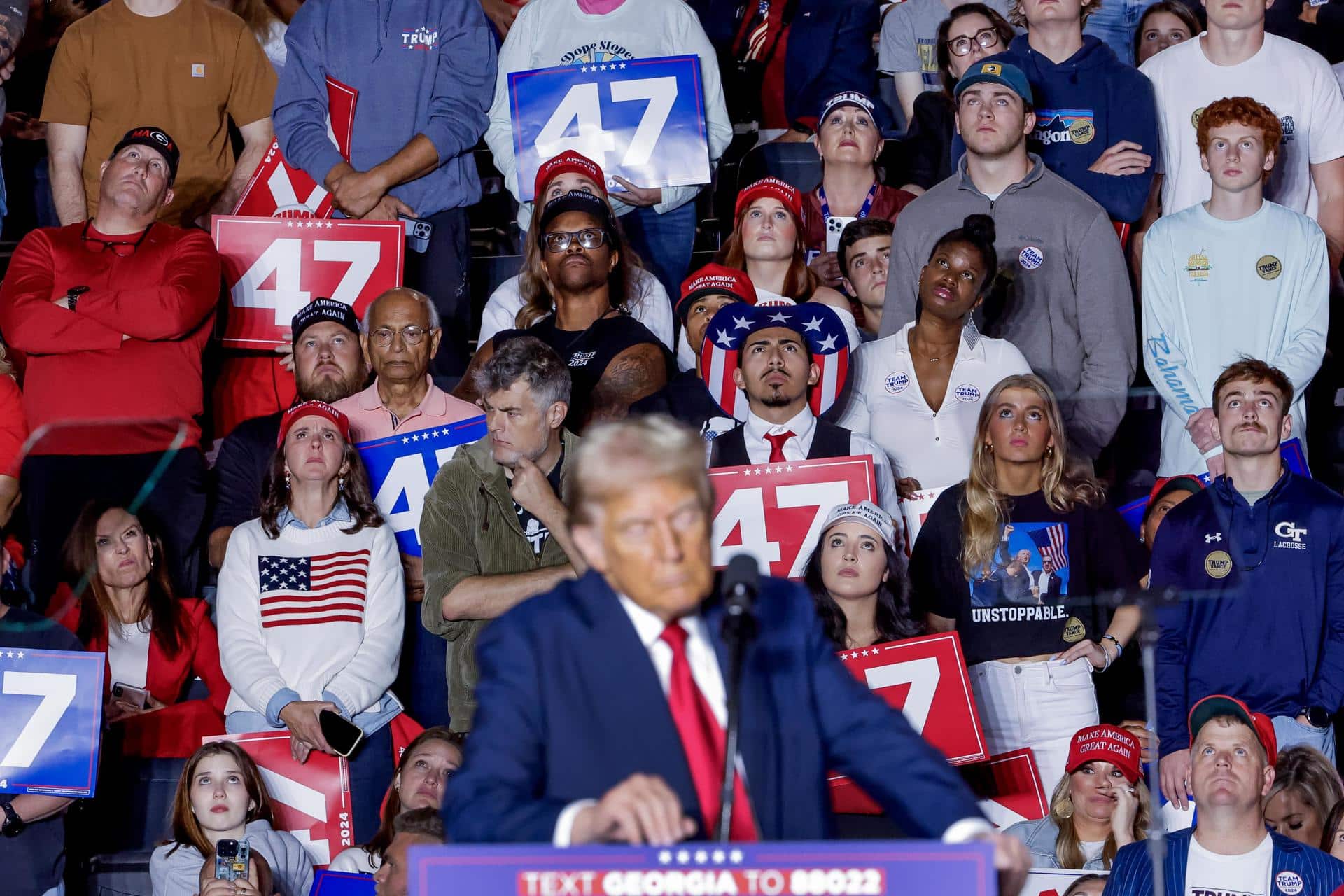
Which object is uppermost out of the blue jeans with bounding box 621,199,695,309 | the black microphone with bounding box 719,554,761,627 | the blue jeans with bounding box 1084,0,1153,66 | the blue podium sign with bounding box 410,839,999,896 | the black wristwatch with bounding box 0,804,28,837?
the blue jeans with bounding box 1084,0,1153,66

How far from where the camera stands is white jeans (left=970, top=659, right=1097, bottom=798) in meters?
5.96

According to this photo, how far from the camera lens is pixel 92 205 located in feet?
26.0

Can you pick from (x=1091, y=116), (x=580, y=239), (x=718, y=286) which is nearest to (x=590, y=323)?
(x=580, y=239)

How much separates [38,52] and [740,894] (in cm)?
770

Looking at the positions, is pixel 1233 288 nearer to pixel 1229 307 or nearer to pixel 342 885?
pixel 1229 307

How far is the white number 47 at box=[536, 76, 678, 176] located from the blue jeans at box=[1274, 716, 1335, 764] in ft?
11.0

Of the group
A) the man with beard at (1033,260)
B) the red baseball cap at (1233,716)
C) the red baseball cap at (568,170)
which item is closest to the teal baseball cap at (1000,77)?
the man with beard at (1033,260)

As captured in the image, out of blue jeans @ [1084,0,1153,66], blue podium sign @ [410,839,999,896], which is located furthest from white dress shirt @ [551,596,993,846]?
blue jeans @ [1084,0,1153,66]

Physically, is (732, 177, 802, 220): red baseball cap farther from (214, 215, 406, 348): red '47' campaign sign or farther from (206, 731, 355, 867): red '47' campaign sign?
(206, 731, 355, 867): red '47' campaign sign

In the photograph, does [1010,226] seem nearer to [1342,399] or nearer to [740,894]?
[1342,399]

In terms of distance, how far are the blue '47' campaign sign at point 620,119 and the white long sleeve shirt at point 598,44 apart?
0.13 m

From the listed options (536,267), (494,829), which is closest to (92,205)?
(536,267)

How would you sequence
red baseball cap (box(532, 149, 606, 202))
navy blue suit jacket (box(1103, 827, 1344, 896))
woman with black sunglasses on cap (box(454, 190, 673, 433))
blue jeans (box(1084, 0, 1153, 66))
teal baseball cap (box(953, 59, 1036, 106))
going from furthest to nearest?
blue jeans (box(1084, 0, 1153, 66)) < red baseball cap (box(532, 149, 606, 202)) < teal baseball cap (box(953, 59, 1036, 106)) < woman with black sunglasses on cap (box(454, 190, 673, 433)) < navy blue suit jacket (box(1103, 827, 1344, 896))

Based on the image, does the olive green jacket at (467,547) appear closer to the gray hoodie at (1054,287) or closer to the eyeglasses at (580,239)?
the eyeglasses at (580,239)
